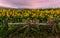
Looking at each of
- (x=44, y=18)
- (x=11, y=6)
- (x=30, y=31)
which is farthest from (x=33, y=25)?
(x=11, y=6)

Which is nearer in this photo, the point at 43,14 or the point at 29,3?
the point at 29,3

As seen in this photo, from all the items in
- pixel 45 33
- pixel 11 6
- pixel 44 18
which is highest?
pixel 11 6

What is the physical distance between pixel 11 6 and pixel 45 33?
827 mm

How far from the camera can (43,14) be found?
12.3 feet

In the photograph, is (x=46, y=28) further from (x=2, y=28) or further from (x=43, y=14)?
(x=2, y=28)

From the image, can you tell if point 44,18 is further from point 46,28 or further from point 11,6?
point 11,6

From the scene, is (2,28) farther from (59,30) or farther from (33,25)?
(59,30)

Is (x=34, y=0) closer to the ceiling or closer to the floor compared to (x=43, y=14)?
A: closer to the ceiling

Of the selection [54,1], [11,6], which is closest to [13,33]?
[11,6]

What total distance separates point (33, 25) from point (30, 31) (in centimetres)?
13

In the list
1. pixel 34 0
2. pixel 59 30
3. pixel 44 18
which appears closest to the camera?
pixel 34 0

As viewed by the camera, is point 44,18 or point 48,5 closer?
point 48,5

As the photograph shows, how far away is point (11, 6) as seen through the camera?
3.08 metres

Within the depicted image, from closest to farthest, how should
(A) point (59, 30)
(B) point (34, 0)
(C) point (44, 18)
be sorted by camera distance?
(B) point (34, 0) < (A) point (59, 30) < (C) point (44, 18)
